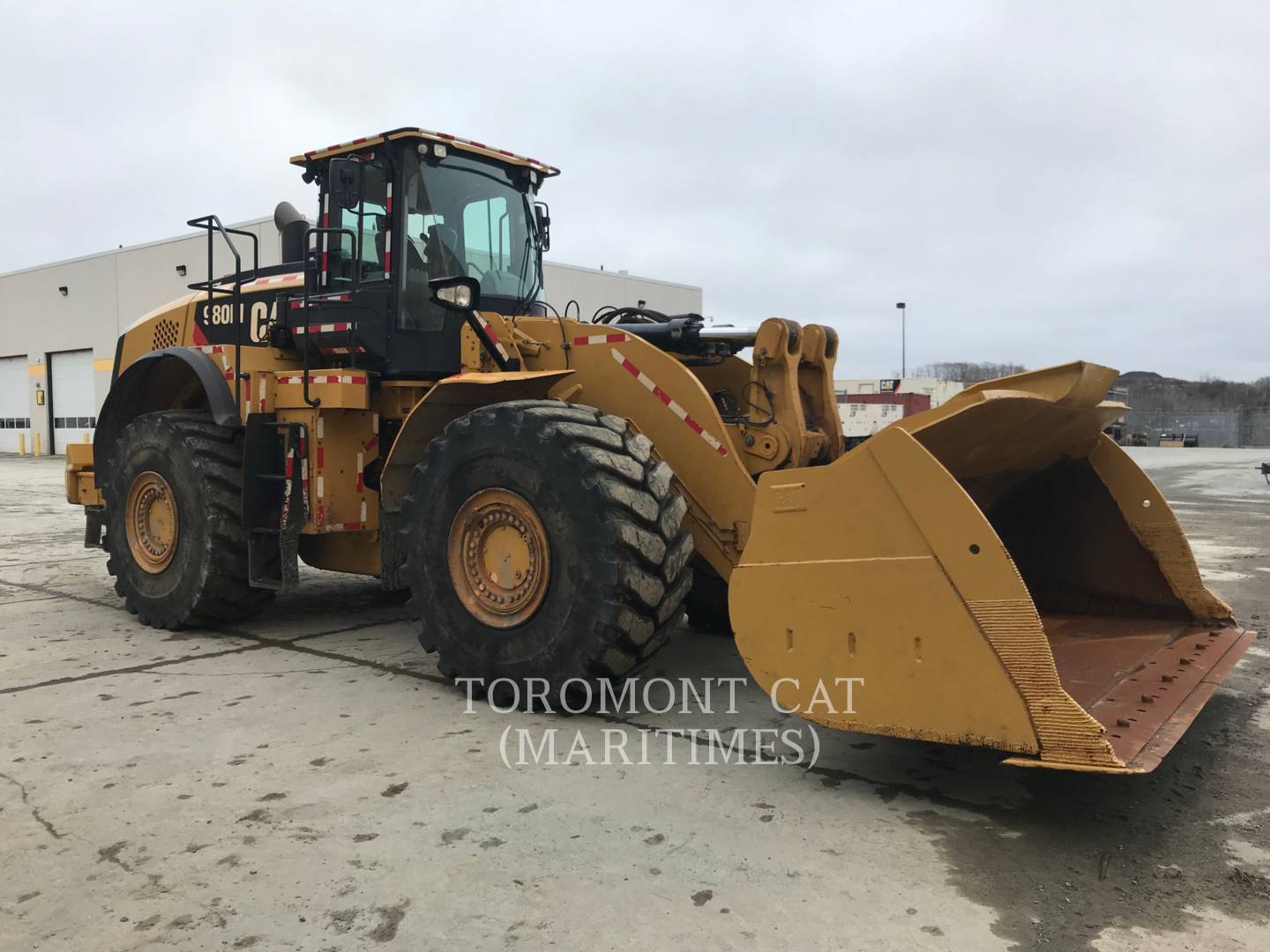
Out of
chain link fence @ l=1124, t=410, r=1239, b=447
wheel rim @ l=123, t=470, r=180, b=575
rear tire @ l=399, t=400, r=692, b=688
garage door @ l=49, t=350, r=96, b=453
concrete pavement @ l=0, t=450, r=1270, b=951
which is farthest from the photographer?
chain link fence @ l=1124, t=410, r=1239, b=447

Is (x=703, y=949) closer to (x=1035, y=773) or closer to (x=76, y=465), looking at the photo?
(x=1035, y=773)

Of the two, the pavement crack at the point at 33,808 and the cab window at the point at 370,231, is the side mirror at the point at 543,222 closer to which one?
the cab window at the point at 370,231

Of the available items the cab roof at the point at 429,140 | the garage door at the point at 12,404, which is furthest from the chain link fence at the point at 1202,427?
the cab roof at the point at 429,140

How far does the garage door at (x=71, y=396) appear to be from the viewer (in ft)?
103

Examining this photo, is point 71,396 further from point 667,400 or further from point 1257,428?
point 1257,428

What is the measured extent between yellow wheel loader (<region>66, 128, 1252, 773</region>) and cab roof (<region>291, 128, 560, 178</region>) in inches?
0.8

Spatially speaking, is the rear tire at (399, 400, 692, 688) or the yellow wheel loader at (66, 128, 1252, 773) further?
the rear tire at (399, 400, 692, 688)

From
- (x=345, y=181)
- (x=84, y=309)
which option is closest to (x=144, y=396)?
(x=345, y=181)

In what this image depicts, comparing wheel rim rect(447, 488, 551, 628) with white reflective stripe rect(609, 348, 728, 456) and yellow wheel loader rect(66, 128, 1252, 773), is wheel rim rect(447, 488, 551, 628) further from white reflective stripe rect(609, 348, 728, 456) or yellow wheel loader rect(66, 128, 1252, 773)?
white reflective stripe rect(609, 348, 728, 456)

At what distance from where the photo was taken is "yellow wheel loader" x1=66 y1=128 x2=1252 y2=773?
3.30 metres

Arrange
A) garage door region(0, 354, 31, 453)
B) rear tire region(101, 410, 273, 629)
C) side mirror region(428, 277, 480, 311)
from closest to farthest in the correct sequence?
side mirror region(428, 277, 480, 311)
rear tire region(101, 410, 273, 629)
garage door region(0, 354, 31, 453)

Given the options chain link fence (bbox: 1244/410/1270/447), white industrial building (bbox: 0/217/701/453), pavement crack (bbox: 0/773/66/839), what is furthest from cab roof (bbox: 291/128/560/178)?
chain link fence (bbox: 1244/410/1270/447)

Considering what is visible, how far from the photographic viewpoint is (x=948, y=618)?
320cm

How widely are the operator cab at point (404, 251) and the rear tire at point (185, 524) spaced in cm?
87
